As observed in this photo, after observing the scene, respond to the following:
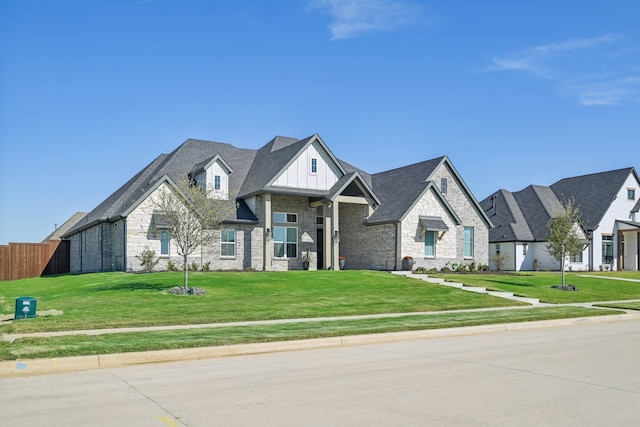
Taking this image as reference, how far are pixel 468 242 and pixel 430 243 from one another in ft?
15.2

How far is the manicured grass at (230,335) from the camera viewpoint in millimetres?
11312

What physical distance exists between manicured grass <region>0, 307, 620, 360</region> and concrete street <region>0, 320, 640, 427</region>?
0.91m

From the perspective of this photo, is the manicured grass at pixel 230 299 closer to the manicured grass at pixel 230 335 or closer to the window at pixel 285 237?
the manicured grass at pixel 230 335

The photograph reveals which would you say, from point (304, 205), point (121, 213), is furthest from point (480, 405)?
point (304, 205)

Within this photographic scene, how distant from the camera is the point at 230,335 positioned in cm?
1344

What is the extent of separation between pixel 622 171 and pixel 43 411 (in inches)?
2096

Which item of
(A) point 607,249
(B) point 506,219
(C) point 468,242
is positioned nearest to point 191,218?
(C) point 468,242

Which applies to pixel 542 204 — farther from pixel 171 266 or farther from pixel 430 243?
pixel 171 266

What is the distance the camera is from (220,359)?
11.7 m

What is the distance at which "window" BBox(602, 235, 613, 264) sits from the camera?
4972 cm

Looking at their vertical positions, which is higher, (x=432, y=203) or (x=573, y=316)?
(x=432, y=203)

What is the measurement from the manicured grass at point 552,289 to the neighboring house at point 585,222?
11525 mm

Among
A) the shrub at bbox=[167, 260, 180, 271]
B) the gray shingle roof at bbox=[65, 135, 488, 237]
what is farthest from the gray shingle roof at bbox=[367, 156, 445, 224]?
the shrub at bbox=[167, 260, 180, 271]

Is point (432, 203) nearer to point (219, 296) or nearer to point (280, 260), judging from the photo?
point (280, 260)
